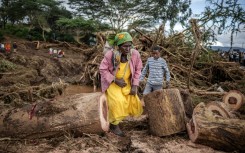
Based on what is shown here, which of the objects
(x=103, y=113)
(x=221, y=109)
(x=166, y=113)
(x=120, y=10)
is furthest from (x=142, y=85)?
(x=120, y=10)

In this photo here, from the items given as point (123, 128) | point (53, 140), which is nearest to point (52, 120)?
point (53, 140)

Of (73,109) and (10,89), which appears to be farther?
(10,89)

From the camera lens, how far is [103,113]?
3482mm

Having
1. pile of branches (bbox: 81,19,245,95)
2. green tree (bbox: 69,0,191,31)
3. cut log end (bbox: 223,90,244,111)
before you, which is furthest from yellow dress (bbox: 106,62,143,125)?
green tree (bbox: 69,0,191,31)

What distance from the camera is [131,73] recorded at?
3670mm

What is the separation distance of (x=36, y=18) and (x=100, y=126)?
20.6m

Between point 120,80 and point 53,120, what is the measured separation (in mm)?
1082

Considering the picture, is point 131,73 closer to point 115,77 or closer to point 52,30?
point 115,77

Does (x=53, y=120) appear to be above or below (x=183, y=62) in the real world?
below

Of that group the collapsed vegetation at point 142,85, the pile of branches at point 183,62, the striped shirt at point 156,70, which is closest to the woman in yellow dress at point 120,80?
the collapsed vegetation at point 142,85

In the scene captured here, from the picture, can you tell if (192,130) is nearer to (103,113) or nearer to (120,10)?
(103,113)

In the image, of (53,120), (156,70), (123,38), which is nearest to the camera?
(53,120)

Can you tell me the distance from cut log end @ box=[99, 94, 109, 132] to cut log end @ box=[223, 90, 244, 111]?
3.12m

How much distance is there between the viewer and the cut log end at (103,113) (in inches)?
132
